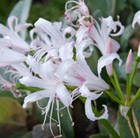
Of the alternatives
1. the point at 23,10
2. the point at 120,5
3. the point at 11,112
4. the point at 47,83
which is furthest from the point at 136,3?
the point at 47,83

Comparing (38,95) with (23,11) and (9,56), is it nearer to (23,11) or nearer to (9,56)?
(9,56)

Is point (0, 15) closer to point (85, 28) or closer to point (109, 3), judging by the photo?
point (109, 3)

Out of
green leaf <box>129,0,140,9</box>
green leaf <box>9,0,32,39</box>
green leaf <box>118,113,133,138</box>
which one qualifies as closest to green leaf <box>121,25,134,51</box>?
green leaf <box>129,0,140,9</box>

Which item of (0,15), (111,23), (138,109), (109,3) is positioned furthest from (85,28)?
(0,15)

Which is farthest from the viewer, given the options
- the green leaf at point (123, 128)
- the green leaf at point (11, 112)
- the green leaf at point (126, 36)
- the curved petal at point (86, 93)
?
the green leaf at point (126, 36)

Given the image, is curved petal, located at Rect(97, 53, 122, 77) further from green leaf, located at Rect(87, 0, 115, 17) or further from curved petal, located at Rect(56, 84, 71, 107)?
green leaf, located at Rect(87, 0, 115, 17)

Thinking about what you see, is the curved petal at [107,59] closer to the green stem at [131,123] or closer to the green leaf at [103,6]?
the green stem at [131,123]

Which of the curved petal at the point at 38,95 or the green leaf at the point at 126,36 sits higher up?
the green leaf at the point at 126,36

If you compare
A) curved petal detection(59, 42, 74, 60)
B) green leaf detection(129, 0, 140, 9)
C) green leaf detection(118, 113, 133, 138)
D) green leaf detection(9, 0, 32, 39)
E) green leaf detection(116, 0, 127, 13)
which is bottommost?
green leaf detection(118, 113, 133, 138)

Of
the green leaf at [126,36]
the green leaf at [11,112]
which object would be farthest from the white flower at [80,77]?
the green leaf at [126,36]

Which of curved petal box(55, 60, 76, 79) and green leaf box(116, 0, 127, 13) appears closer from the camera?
curved petal box(55, 60, 76, 79)

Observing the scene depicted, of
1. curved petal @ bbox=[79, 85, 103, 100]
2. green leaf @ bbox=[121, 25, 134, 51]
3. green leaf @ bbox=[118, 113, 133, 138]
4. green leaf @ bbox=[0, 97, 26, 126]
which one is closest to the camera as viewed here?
curved petal @ bbox=[79, 85, 103, 100]
